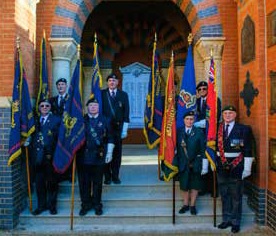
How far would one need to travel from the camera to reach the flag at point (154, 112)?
6.96 metres

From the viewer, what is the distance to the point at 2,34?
18.6ft

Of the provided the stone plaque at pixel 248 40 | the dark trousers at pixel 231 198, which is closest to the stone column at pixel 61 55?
the stone plaque at pixel 248 40

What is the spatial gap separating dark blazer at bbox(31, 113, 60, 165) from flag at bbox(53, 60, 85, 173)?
7.2 inches

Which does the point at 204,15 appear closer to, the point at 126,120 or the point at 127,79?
the point at 126,120

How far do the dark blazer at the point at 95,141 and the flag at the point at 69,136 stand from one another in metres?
0.12

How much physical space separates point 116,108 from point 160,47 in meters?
4.68

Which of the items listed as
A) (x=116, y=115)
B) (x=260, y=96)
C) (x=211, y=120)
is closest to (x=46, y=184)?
(x=116, y=115)

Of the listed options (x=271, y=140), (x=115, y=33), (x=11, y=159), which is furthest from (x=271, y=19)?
(x=115, y=33)

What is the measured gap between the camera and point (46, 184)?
5930mm

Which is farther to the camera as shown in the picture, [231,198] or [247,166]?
[231,198]

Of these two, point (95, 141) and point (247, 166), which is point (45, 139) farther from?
point (247, 166)

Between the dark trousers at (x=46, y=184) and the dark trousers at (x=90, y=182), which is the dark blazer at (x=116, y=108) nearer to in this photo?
the dark trousers at (x=90, y=182)

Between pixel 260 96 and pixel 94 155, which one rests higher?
pixel 260 96

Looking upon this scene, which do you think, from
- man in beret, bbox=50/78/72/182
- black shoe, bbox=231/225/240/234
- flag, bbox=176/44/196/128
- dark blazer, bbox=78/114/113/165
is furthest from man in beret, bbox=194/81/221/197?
man in beret, bbox=50/78/72/182
